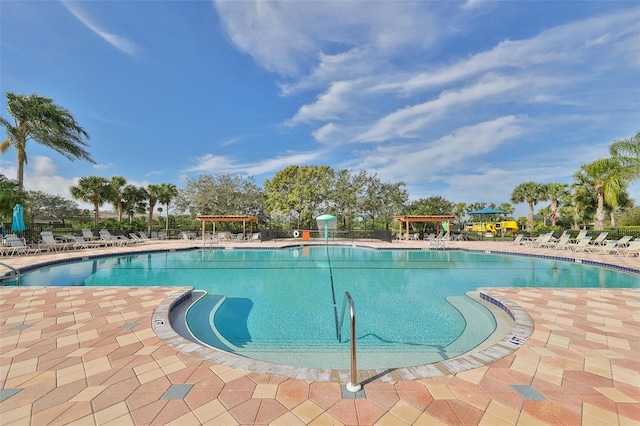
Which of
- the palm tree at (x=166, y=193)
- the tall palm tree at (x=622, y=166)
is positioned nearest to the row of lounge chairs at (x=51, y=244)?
the palm tree at (x=166, y=193)

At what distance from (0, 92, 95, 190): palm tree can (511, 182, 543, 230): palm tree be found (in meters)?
39.8

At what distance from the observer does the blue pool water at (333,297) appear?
3934 millimetres

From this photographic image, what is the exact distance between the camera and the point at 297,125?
23672 mm

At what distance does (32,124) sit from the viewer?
14992 mm

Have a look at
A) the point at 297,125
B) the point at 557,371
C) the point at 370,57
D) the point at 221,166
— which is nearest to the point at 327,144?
the point at 297,125

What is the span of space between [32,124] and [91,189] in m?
6.82

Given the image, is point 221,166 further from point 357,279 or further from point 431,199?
point 431,199

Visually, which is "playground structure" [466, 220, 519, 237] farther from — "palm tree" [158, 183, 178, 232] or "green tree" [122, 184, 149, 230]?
"green tree" [122, 184, 149, 230]

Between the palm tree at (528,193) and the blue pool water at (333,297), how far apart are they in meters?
22.3

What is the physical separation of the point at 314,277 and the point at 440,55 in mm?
11633

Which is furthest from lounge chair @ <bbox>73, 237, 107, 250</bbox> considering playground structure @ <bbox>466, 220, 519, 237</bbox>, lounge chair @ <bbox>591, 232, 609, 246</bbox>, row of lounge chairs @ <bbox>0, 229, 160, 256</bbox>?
playground structure @ <bbox>466, 220, 519, 237</bbox>

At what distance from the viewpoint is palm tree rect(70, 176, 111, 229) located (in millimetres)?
20703

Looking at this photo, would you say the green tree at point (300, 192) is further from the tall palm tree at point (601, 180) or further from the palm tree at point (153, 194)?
the tall palm tree at point (601, 180)

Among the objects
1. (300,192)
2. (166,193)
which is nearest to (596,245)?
(300,192)
